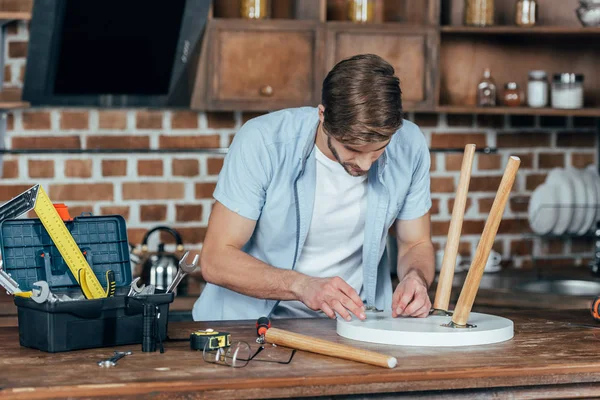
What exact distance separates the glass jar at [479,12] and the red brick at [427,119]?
42 centimetres

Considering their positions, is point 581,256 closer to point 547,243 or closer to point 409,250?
point 547,243

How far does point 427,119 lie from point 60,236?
203cm

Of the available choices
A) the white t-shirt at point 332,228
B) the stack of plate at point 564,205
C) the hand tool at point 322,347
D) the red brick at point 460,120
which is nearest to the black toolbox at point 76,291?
the hand tool at point 322,347

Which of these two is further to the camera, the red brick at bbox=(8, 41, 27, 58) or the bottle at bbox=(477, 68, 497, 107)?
the bottle at bbox=(477, 68, 497, 107)

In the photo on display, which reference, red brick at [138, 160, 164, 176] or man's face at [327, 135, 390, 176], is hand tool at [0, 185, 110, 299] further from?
red brick at [138, 160, 164, 176]

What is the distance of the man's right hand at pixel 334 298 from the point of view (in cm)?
192

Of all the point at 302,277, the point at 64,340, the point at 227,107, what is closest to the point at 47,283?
the point at 64,340

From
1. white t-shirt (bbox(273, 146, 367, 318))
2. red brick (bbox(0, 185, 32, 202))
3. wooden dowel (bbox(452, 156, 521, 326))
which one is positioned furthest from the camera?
red brick (bbox(0, 185, 32, 202))

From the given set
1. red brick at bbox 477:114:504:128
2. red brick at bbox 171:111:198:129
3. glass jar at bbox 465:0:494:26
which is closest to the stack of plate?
red brick at bbox 477:114:504:128

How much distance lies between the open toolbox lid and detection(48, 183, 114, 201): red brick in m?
1.34

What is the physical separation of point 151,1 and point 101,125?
510mm

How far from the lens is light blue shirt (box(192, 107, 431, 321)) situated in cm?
220

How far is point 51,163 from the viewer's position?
130 inches

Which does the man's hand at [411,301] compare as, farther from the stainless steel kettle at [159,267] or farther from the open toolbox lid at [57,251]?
the stainless steel kettle at [159,267]
